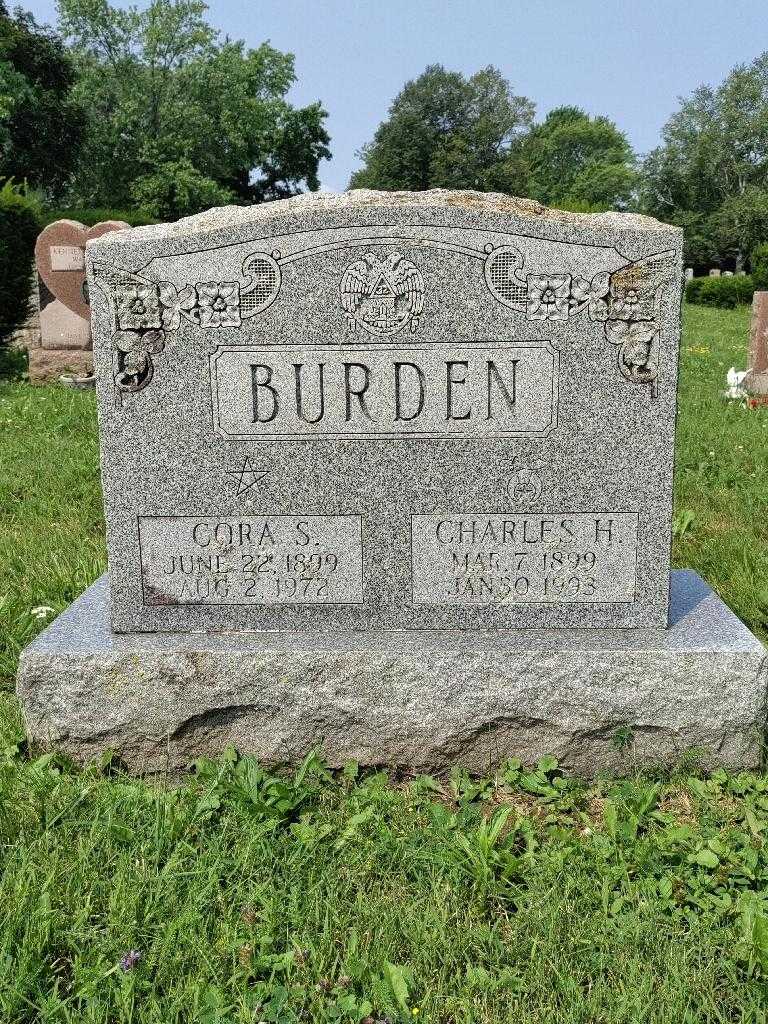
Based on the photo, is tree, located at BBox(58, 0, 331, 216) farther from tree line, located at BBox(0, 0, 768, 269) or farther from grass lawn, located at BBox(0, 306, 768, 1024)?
grass lawn, located at BBox(0, 306, 768, 1024)

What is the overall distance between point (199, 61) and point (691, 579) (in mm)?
38139

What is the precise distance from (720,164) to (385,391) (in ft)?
157

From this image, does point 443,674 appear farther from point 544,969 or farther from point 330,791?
point 544,969

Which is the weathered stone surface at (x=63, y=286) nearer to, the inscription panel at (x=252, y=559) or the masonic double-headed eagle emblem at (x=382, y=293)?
the inscription panel at (x=252, y=559)

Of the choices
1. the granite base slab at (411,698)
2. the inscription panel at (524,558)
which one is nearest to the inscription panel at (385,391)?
the inscription panel at (524,558)

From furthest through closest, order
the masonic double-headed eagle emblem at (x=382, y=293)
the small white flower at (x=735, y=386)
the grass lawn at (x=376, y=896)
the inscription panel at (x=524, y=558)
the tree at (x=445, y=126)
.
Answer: the tree at (x=445, y=126)
the small white flower at (x=735, y=386)
the inscription panel at (x=524, y=558)
the masonic double-headed eagle emblem at (x=382, y=293)
the grass lawn at (x=376, y=896)

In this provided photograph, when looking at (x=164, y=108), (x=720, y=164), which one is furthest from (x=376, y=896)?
(x=720, y=164)

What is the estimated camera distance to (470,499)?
2561 mm

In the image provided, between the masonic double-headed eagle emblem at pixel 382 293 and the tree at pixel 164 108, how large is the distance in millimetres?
33601

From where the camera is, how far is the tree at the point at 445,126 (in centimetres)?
4825

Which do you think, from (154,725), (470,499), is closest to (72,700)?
(154,725)

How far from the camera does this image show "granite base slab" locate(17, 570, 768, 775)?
97.6 inches

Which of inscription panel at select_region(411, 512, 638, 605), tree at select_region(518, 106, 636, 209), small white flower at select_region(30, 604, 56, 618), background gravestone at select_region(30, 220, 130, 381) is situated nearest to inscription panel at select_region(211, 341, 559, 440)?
inscription panel at select_region(411, 512, 638, 605)

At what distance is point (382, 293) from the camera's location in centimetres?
246
